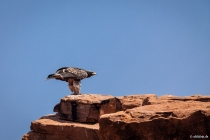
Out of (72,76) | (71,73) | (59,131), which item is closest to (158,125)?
(59,131)

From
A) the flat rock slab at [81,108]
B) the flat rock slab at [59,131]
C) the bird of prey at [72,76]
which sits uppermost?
the bird of prey at [72,76]

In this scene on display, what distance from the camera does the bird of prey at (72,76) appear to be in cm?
1526

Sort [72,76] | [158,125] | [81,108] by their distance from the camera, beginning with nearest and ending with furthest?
[158,125]
[81,108]
[72,76]

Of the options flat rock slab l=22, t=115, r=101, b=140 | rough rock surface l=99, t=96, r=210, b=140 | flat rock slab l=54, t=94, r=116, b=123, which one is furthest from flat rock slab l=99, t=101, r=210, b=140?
flat rock slab l=54, t=94, r=116, b=123

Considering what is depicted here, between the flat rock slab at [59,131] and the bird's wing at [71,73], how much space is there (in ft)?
8.02

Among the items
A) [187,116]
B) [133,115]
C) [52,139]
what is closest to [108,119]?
[133,115]

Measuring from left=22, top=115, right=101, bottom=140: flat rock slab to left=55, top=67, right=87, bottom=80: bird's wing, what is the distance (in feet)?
8.02

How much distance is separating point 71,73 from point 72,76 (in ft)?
0.62

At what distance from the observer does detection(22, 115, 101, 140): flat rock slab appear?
12227 mm

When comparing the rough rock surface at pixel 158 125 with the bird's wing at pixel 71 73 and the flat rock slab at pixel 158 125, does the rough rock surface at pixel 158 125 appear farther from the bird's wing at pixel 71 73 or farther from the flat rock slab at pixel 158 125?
the bird's wing at pixel 71 73

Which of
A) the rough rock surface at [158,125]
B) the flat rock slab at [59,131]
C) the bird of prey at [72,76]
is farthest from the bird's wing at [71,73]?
the rough rock surface at [158,125]

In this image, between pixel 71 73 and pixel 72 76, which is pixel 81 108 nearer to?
pixel 72 76

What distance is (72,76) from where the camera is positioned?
50.9ft

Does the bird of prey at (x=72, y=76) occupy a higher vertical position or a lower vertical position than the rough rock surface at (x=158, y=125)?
higher
